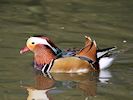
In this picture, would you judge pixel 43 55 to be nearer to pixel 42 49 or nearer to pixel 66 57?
pixel 42 49

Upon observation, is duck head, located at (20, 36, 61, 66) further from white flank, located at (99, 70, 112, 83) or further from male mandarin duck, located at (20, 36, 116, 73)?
white flank, located at (99, 70, 112, 83)

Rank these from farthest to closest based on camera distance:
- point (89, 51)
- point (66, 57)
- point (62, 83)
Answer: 1. point (66, 57)
2. point (89, 51)
3. point (62, 83)

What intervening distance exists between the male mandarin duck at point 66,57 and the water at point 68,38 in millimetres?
156

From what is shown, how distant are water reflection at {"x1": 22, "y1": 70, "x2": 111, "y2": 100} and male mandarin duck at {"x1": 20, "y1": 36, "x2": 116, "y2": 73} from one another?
0.40 feet

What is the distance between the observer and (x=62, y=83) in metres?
10.3

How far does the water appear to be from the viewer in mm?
9820

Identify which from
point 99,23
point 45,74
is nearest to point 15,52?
point 45,74

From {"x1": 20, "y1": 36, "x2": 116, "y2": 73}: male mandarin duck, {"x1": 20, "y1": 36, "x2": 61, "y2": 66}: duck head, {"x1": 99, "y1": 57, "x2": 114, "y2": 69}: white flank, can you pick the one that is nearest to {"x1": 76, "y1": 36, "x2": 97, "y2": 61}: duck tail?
{"x1": 20, "y1": 36, "x2": 116, "y2": 73}: male mandarin duck

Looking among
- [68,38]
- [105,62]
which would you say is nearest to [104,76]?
[105,62]

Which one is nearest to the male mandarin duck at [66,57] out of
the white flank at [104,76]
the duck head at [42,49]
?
the duck head at [42,49]

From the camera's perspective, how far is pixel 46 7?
51.4ft

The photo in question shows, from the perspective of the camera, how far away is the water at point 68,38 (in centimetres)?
982

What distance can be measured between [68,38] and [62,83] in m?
2.52

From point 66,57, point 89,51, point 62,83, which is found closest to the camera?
point 62,83
